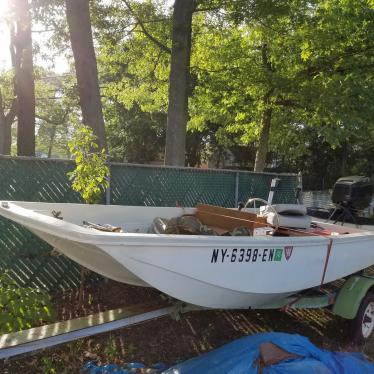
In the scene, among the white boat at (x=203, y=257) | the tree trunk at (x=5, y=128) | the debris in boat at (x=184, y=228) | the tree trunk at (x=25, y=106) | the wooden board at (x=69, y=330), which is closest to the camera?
the white boat at (x=203, y=257)

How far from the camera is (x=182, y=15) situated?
946 centimetres

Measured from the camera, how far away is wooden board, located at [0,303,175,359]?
3084mm

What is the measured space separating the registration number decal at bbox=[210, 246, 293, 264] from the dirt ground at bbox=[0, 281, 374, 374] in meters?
1.07

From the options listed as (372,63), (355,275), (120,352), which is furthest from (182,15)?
(120,352)

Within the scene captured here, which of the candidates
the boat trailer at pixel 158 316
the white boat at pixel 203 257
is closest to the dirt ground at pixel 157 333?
the boat trailer at pixel 158 316

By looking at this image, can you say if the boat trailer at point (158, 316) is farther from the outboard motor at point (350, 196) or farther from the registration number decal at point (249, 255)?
the outboard motor at point (350, 196)

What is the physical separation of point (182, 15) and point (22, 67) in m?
6.05

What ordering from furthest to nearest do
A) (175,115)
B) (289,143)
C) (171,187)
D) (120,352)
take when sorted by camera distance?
(289,143)
(175,115)
(171,187)
(120,352)

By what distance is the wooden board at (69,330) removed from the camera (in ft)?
10.1

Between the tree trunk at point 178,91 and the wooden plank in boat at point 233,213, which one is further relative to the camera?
the tree trunk at point 178,91

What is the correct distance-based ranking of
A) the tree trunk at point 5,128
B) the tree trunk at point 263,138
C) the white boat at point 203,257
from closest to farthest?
1. the white boat at point 203,257
2. the tree trunk at point 263,138
3. the tree trunk at point 5,128

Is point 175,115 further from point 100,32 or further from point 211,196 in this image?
point 100,32

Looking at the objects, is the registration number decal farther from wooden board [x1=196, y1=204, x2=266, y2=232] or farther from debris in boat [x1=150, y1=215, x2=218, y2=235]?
debris in boat [x1=150, y1=215, x2=218, y2=235]

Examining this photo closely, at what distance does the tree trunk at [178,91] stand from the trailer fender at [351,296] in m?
5.35
